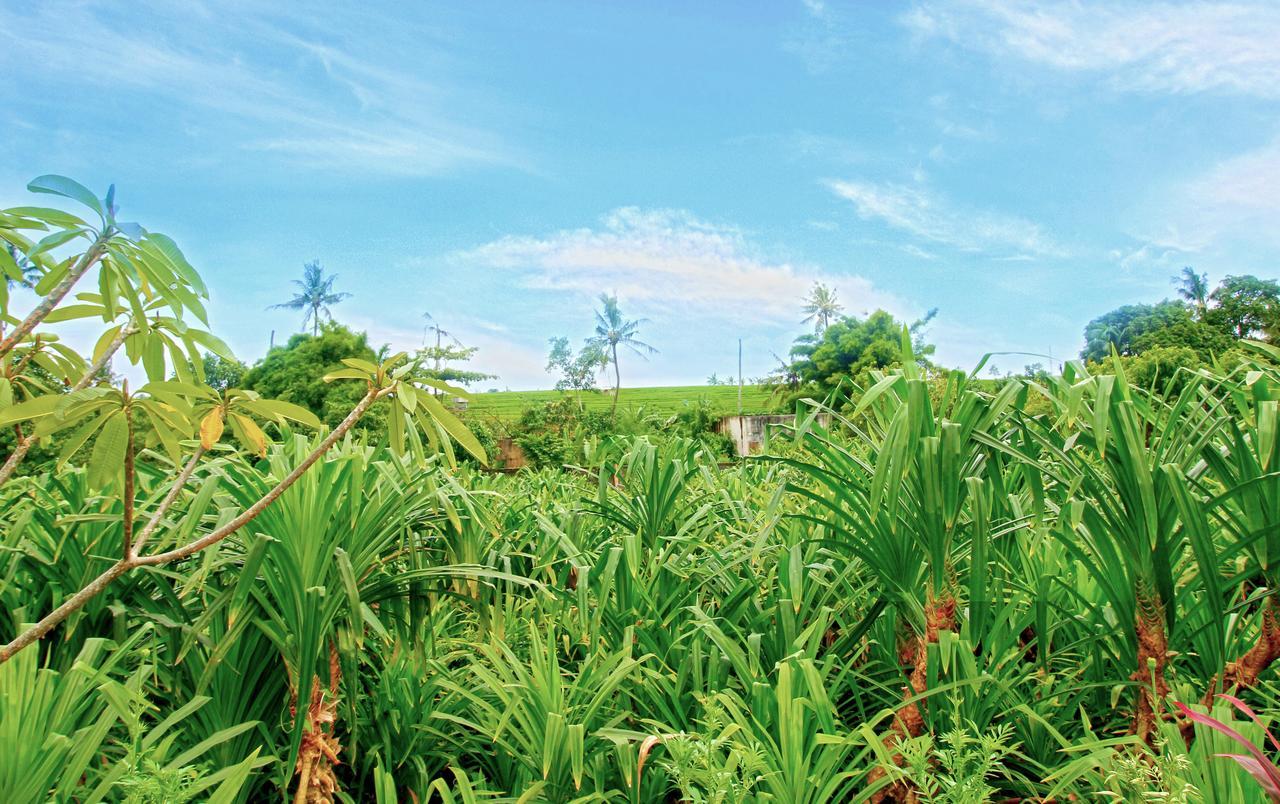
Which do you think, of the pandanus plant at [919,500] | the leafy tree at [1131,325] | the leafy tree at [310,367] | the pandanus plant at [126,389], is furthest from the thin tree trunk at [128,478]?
the leafy tree at [1131,325]

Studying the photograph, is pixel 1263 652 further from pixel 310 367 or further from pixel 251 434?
pixel 310 367

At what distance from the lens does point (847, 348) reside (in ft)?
90.4

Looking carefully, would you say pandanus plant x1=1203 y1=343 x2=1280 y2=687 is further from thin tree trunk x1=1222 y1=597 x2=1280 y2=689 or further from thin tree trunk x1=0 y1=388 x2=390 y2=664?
thin tree trunk x1=0 y1=388 x2=390 y2=664

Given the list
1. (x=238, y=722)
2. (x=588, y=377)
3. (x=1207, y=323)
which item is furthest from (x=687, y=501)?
(x=1207, y=323)

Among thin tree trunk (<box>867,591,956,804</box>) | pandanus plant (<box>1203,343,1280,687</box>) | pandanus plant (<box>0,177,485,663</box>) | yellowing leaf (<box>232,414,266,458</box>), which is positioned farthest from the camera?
thin tree trunk (<box>867,591,956,804</box>)

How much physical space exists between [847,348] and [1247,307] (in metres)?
18.8

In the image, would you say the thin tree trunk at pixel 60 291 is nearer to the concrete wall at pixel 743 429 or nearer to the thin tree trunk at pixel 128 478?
the thin tree trunk at pixel 128 478

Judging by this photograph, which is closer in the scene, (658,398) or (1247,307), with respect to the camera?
(1247,307)

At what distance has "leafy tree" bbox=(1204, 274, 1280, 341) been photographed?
30.1 m

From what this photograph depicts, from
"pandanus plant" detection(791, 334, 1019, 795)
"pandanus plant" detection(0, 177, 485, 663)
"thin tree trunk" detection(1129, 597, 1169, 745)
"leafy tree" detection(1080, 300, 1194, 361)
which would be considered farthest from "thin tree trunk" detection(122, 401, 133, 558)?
"leafy tree" detection(1080, 300, 1194, 361)

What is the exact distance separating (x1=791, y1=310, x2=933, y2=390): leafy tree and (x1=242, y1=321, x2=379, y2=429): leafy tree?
16.0 metres

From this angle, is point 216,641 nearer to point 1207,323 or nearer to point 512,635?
point 512,635

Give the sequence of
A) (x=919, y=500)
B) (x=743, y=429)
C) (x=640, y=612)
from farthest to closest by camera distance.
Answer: (x=743, y=429)
(x=640, y=612)
(x=919, y=500)

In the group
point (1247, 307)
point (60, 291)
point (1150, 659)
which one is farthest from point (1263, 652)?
point (1247, 307)
